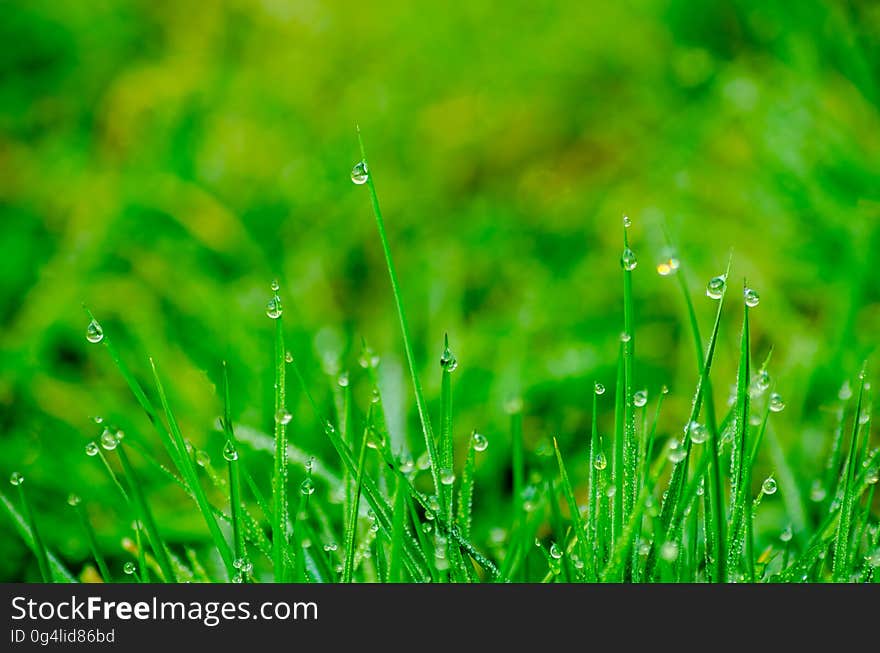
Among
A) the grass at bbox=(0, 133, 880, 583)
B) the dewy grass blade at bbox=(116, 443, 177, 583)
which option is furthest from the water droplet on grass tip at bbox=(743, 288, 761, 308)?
the dewy grass blade at bbox=(116, 443, 177, 583)

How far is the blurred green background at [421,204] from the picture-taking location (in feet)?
3.12

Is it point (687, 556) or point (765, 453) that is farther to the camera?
point (765, 453)

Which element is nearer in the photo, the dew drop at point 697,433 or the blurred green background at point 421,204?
the dew drop at point 697,433

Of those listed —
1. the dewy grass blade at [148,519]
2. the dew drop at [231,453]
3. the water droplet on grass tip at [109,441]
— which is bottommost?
the dewy grass blade at [148,519]

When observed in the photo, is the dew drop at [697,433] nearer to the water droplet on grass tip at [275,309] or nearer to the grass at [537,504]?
the grass at [537,504]

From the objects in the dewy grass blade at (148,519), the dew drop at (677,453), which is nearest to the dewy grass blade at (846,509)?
the dew drop at (677,453)

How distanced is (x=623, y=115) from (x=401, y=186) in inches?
16.2

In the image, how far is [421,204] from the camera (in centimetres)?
125

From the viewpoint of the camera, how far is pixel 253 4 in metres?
1.51

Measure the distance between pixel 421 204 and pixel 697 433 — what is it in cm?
82

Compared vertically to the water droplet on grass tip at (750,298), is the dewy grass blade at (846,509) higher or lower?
lower

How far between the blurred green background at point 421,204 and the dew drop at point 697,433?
0.37 meters
